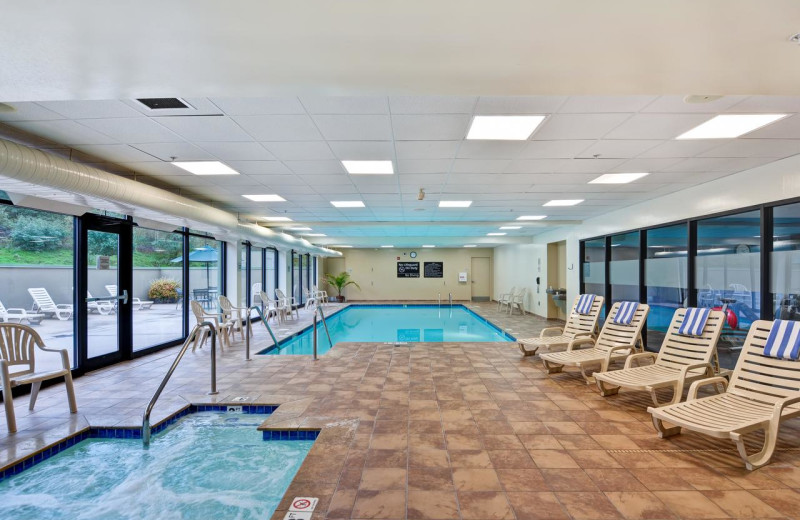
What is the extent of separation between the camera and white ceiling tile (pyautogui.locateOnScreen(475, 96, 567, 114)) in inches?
103

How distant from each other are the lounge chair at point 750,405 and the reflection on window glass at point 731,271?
1.51 m

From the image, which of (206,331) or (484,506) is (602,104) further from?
(206,331)

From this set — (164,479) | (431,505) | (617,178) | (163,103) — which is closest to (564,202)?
(617,178)

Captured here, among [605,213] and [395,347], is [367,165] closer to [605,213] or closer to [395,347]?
[395,347]

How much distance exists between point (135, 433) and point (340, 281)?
13527mm

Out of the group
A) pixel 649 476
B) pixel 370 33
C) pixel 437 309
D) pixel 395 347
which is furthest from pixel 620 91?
pixel 437 309

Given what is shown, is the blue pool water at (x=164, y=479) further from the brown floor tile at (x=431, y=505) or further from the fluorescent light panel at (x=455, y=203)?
the fluorescent light panel at (x=455, y=203)

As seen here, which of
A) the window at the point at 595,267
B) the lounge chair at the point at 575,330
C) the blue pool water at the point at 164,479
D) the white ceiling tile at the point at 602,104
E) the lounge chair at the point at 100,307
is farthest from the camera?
the window at the point at 595,267

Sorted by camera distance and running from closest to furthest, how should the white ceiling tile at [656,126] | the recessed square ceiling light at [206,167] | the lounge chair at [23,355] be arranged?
the white ceiling tile at [656,126] < the lounge chair at [23,355] < the recessed square ceiling light at [206,167]

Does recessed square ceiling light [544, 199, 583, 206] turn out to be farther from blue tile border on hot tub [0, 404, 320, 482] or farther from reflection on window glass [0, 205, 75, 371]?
reflection on window glass [0, 205, 75, 371]

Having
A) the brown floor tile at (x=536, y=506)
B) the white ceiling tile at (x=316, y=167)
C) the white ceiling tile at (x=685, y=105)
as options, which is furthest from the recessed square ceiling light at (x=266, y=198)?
the brown floor tile at (x=536, y=506)

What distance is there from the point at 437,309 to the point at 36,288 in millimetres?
11935

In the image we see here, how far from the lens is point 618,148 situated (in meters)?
3.62

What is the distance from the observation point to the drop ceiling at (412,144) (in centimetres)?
271
